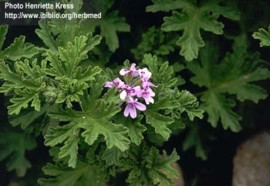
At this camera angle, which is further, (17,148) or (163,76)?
(17,148)

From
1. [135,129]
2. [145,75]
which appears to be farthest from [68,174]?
[145,75]

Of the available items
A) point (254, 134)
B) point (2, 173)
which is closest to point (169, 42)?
point (254, 134)

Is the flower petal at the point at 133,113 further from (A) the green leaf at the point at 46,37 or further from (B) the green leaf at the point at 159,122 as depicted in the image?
(A) the green leaf at the point at 46,37

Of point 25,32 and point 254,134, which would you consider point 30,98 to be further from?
point 254,134

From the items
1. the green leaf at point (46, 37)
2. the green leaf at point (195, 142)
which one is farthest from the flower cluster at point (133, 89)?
the green leaf at point (195, 142)

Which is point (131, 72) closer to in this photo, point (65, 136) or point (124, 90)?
point (124, 90)
